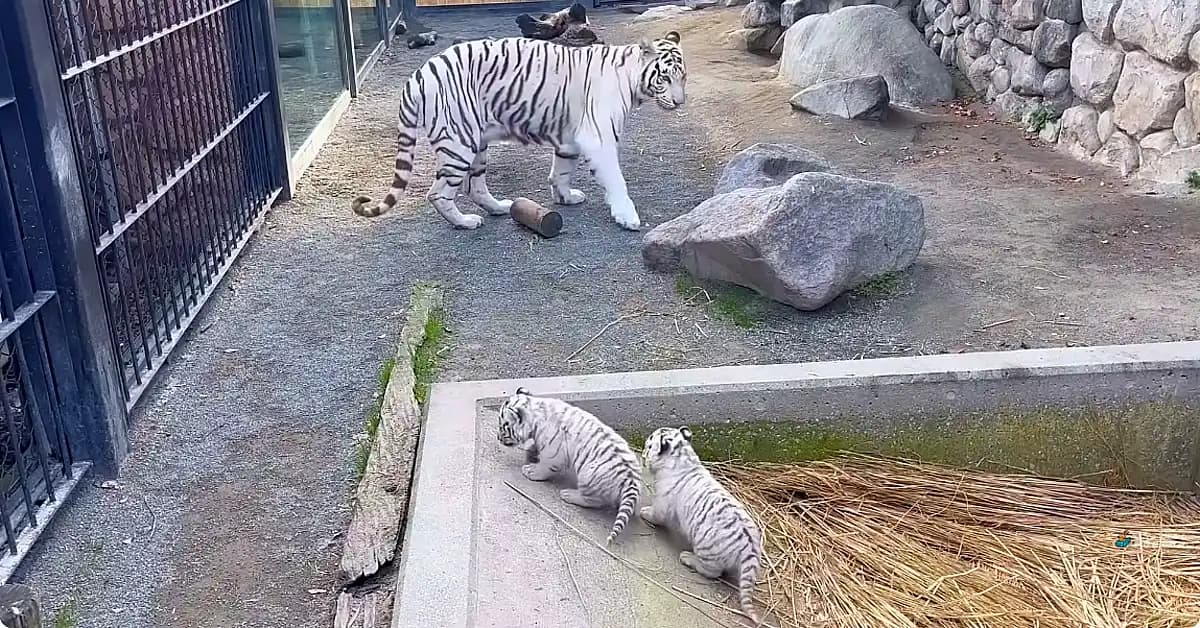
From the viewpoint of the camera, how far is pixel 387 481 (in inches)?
111

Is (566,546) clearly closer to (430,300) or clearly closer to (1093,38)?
(430,300)

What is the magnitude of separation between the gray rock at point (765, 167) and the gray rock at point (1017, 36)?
2.38 meters

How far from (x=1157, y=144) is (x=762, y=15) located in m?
4.96

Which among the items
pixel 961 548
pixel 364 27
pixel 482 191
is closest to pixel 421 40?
pixel 364 27

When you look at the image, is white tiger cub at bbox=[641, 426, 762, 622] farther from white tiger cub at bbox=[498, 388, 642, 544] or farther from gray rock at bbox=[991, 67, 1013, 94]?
gray rock at bbox=[991, 67, 1013, 94]

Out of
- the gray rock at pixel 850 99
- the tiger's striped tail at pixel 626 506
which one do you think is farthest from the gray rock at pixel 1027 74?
the tiger's striped tail at pixel 626 506

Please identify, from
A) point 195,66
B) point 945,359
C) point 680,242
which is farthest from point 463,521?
point 195,66

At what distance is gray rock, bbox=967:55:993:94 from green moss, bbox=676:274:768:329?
156 inches

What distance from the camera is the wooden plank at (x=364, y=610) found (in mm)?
2301

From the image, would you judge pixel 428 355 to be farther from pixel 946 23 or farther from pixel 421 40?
pixel 421 40

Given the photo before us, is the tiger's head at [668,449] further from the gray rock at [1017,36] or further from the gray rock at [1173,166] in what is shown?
the gray rock at [1017,36]

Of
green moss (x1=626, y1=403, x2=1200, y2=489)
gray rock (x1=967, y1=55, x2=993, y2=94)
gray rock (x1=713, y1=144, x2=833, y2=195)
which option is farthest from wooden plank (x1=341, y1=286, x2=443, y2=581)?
gray rock (x1=967, y1=55, x2=993, y2=94)

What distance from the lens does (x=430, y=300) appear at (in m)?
4.13

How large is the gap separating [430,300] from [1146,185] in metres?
3.68
